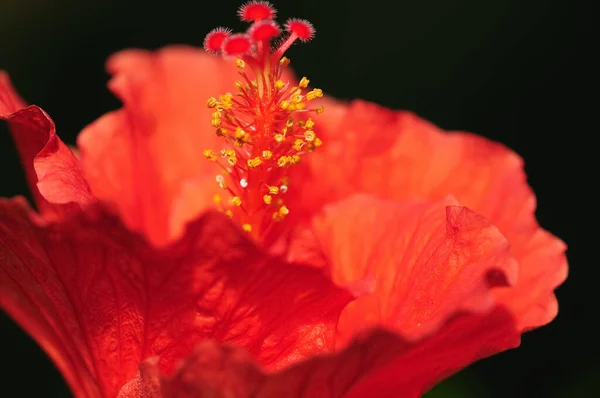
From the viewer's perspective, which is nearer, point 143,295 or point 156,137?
point 143,295

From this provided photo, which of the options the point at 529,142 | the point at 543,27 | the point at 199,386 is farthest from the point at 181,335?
the point at 543,27

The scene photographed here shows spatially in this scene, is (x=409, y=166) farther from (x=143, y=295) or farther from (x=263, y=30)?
(x=143, y=295)

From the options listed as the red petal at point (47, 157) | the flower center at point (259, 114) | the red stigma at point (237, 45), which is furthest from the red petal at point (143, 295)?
the red stigma at point (237, 45)

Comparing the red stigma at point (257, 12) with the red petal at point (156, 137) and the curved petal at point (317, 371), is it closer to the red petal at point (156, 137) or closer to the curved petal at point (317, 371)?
the red petal at point (156, 137)

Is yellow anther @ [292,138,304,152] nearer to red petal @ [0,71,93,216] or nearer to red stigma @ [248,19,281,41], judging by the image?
red stigma @ [248,19,281,41]

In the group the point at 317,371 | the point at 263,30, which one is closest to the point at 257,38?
the point at 263,30

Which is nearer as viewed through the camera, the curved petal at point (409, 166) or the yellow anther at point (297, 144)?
the yellow anther at point (297, 144)

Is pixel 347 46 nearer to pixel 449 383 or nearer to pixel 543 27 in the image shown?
pixel 543 27
